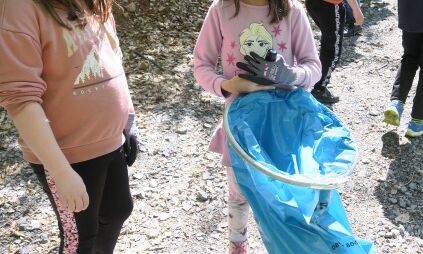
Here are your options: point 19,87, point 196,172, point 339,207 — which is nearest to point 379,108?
point 196,172

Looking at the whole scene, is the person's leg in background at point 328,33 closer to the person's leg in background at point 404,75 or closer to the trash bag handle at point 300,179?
the person's leg in background at point 404,75

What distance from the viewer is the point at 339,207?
1486 mm

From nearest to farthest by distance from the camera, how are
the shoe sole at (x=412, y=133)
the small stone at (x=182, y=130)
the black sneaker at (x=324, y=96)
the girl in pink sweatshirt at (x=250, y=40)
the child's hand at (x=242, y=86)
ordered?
1. the child's hand at (x=242, y=86)
2. the girl in pink sweatshirt at (x=250, y=40)
3. the shoe sole at (x=412, y=133)
4. the small stone at (x=182, y=130)
5. the black sneaker at (x=324, y=96)

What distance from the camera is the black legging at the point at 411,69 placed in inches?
126

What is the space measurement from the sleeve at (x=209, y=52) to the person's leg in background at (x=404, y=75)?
1.83 metres

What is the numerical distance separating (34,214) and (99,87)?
4.96ft

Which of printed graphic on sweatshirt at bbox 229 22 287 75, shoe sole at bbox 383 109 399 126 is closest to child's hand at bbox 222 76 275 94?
printed graphic on sweatshirt at bbox 229 22 287 75

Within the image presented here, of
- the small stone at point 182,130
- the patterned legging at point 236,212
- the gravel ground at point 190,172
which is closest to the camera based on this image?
the patterned legging at point 236,212

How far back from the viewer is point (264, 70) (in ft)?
5.41

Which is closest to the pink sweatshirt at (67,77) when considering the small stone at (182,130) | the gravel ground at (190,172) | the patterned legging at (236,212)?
the patterned legging at (236,212)

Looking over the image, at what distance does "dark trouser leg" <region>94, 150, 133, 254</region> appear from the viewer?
1.74m

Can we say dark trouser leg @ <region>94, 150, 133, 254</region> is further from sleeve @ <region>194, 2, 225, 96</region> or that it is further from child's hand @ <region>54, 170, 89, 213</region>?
sleeve @ <region>194, 2, 225, 96</region>

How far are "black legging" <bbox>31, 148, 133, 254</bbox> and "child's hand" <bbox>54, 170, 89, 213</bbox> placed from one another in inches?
6.7

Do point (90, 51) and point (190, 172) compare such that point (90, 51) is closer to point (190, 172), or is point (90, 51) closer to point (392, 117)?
point (190, 172)
